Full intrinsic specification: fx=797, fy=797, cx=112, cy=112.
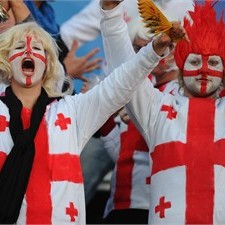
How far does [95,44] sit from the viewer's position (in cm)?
488

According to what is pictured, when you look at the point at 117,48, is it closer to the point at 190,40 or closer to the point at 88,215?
the point at 190,40

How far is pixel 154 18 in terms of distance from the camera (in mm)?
3223

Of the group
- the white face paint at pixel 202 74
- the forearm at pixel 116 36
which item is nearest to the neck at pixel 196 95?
the white face paint at pixel 202 74

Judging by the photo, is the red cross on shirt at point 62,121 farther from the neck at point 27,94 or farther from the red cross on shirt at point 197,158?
the red cross on shirt at point 197,158

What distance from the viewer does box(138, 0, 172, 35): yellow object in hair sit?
10.5 feet

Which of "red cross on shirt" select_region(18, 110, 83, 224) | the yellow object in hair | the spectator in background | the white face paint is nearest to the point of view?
"red cross on shirt" select_region(18, 110, 83, 224)

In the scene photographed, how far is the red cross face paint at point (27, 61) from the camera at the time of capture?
3.32 metres

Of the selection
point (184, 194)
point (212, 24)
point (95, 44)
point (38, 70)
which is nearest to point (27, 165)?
point (38, 70)

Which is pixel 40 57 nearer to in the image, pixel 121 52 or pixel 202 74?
pixel 121 52

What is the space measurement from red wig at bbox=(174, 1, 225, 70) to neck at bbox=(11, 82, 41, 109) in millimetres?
655

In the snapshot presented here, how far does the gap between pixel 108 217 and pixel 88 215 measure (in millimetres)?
572

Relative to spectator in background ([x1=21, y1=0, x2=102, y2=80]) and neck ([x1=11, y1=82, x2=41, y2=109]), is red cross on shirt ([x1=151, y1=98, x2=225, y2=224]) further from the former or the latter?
spectator in background ([x1=21, y1=0, x2=102, y2=80])

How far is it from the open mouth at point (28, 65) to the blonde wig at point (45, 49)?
65 millimetres

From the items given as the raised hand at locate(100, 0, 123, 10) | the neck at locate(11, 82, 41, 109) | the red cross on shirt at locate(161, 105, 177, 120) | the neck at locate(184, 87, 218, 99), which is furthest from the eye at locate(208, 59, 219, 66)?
the neck at locate(11, 82, 41, 109)
